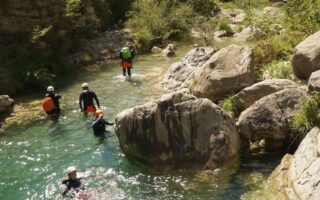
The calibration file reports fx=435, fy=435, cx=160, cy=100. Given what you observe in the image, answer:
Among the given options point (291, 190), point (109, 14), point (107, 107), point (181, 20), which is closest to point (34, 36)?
point (107, 107)

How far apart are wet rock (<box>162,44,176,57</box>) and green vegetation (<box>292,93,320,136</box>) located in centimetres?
1795

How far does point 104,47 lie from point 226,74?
16.7 m

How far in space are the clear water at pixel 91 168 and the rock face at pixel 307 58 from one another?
141 inches

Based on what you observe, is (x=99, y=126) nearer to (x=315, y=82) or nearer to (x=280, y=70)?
(x=280, y=70)

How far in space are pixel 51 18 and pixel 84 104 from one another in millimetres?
10866

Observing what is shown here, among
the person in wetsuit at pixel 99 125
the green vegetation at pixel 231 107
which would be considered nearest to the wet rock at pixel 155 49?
the person in wetsuit at pixel 99 125

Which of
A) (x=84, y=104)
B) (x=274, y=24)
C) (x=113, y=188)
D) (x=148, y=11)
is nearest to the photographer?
(x=113, y=188)

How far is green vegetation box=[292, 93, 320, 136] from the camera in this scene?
1211cm

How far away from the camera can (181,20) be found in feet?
116

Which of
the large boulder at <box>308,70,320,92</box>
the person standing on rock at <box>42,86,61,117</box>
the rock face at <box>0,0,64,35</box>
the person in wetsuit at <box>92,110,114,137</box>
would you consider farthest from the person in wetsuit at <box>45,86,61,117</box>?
the large boulder at <box>308,70,320,92</box>

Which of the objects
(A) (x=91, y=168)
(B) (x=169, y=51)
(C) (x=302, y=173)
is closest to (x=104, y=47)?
(B) (x=169, y=51)

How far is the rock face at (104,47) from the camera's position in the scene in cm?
2916

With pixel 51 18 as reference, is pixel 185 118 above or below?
below

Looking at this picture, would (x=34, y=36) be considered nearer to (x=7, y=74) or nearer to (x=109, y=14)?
(x=7, y=74)
